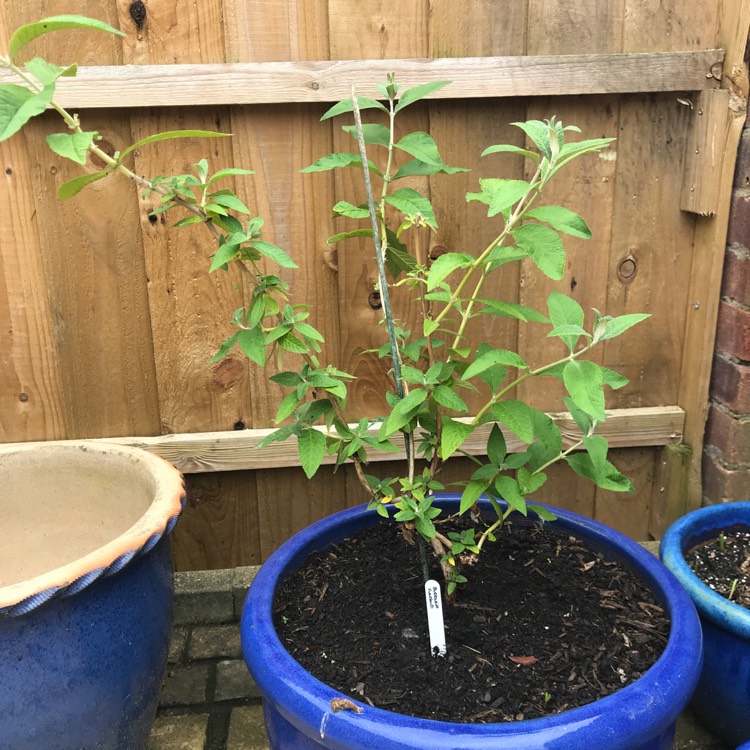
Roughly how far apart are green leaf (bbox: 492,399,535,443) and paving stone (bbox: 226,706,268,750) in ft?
3.08

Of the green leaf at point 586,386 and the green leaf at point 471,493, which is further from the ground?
the green leaf at point 586,386

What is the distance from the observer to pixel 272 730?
1177 mm

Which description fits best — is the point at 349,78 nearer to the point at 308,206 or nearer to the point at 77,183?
the point at 308,206

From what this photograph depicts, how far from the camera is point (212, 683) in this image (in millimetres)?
1773

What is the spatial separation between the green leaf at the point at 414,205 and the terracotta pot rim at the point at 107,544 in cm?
65

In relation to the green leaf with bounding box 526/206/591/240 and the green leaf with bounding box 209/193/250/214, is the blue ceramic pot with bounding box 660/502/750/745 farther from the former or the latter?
the green leaf with bounding box 209/193/250/214

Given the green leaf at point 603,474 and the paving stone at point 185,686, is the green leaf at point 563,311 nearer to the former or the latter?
the green leaf at point 603,474

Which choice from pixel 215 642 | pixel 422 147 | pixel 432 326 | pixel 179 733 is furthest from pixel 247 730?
pixel 422 147

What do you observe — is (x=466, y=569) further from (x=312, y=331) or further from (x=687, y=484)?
(x=687, y=484)

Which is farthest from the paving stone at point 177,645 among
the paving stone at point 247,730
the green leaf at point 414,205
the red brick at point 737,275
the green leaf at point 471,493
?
the red brick at point 737,275

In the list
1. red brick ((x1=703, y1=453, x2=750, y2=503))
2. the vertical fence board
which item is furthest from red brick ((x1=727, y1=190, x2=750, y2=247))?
the vertical fence board

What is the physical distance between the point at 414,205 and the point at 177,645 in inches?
51.0

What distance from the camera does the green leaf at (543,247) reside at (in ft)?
3.27

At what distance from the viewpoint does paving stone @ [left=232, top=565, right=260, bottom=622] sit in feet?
6.31
